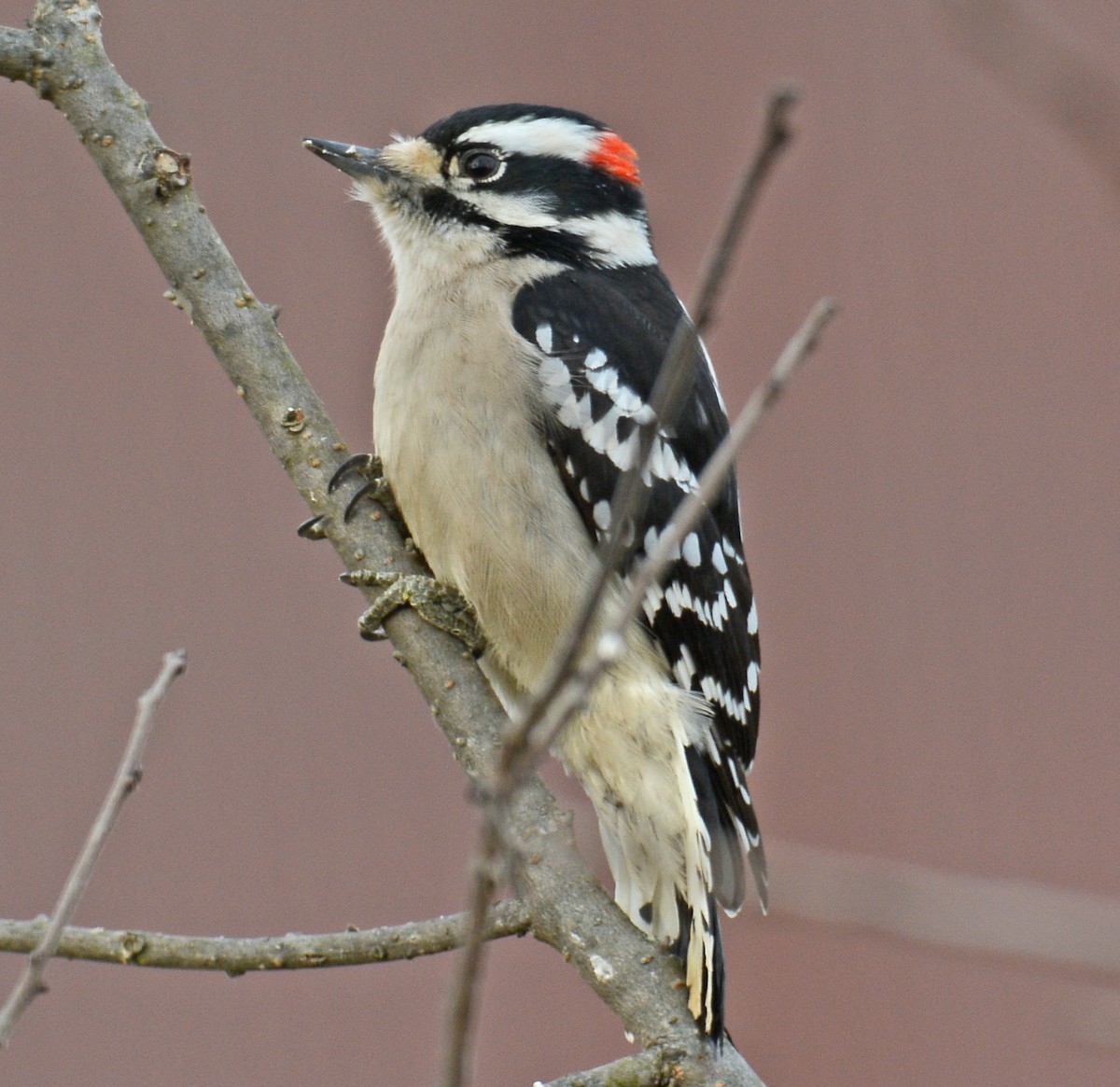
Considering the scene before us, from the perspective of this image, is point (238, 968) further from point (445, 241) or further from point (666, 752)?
point (445, 241)

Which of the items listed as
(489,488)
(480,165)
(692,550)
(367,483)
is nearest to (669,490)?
(692,550)

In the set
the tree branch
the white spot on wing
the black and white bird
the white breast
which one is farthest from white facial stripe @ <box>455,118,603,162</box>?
the white spot on wing

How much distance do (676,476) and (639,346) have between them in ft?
0.94

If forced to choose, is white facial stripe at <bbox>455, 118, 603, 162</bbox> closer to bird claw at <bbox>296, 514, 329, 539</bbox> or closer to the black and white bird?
the black and white bird

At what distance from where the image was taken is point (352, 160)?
3.16 m

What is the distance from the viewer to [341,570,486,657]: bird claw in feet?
8.66

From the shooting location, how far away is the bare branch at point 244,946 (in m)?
2.19

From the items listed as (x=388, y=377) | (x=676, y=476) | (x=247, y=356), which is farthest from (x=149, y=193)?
(x=676, y=476)

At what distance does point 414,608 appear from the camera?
2.65m

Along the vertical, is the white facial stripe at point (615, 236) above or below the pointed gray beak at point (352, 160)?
below

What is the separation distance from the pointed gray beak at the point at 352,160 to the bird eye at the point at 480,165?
0.16 meters

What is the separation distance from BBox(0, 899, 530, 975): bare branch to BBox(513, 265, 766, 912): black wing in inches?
28.4

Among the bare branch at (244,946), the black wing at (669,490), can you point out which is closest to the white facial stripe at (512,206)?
the black wing at (669,490)

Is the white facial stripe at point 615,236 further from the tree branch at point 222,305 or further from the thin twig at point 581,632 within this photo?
the thin twig at point 581,632
